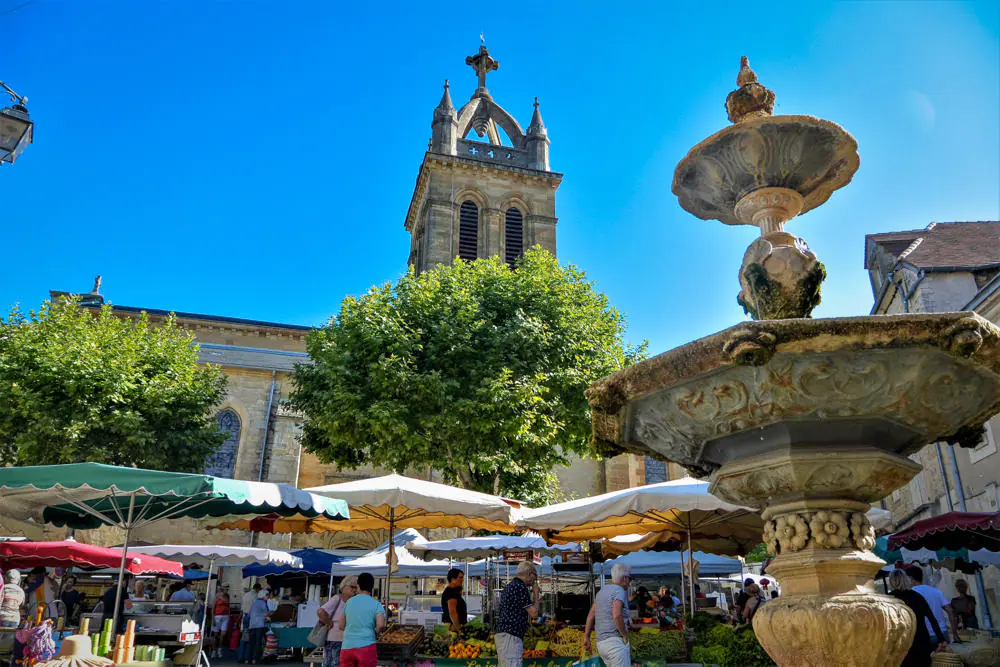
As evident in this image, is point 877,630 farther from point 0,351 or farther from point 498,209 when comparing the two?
point 498,209

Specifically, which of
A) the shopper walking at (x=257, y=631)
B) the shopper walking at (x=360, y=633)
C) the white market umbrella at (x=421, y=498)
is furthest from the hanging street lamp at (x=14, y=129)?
the shopper walking at (x=257, y=631)

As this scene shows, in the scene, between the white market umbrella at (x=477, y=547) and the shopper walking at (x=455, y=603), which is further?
the white market umbrella at (x=477, y=547)

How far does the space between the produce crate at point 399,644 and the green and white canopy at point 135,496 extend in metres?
1.48

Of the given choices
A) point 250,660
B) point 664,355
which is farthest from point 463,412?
point 664,355

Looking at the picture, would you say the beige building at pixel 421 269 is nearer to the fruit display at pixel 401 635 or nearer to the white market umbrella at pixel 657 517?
the white market umbrella at pixel 657 517

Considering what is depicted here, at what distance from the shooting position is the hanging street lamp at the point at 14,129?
24.3 feet

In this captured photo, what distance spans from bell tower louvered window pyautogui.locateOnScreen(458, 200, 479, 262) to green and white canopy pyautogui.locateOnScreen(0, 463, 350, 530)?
26.0 m

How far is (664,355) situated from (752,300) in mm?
1402

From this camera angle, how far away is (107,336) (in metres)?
21.9

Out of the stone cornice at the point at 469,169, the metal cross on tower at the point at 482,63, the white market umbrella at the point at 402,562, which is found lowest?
the white market umbrella at the point at 402,562

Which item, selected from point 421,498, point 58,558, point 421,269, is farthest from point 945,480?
point 421,269

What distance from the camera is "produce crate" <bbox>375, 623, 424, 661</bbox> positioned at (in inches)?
325

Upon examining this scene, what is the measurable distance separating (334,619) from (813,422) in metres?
5.81

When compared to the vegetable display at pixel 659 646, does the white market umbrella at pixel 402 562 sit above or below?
above
